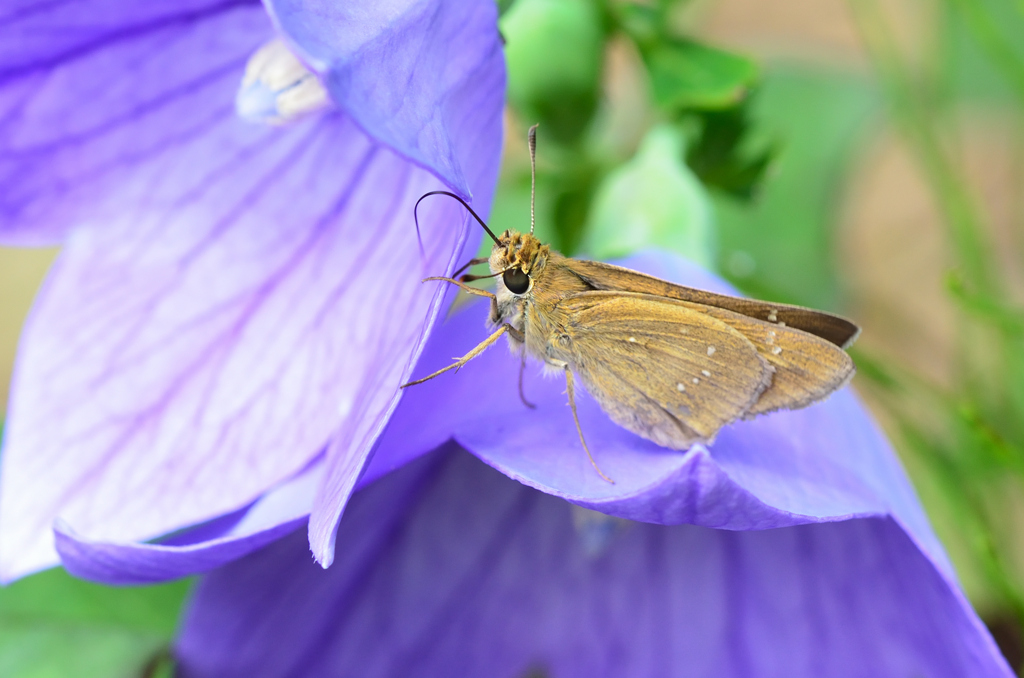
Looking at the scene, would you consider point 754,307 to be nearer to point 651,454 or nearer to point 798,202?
point 651,454

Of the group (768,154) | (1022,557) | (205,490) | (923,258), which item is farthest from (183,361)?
(923,258)

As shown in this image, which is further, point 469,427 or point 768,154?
point 768,154

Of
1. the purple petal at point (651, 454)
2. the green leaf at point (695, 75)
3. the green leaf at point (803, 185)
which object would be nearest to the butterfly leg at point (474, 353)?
the purple petal at point (651, 454)

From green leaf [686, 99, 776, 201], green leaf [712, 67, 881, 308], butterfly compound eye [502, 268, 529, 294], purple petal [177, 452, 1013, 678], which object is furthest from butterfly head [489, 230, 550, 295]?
green leaf [712, 67, 881, 308]

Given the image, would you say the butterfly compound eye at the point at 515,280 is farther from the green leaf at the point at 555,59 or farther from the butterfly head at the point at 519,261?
the green leaf at the point at 555,59

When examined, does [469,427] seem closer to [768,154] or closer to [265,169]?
[265,169]

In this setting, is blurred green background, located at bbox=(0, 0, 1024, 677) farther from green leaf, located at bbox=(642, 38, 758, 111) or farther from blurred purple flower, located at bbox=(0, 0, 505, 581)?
blurred purple flower, located at bbox=(0, 0, 505, 581)

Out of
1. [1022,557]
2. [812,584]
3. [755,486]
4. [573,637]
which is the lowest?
[1022,557]
